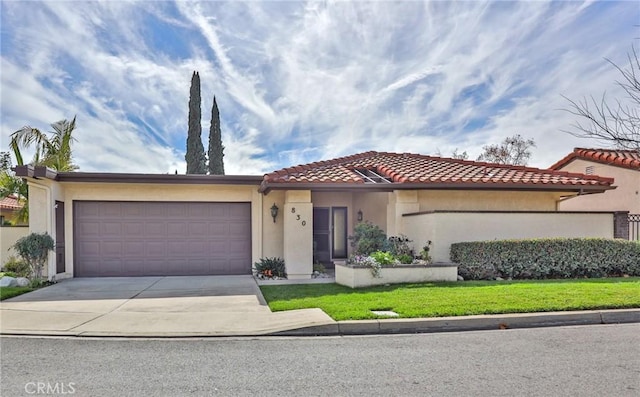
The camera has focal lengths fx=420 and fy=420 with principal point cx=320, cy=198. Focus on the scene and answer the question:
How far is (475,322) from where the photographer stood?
21.6ft

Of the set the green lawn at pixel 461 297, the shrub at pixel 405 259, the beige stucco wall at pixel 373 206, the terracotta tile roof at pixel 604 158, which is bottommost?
the green lawn at pixel 461 297

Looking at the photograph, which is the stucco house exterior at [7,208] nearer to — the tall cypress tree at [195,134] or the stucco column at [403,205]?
the tall cypress tree at [195,134]

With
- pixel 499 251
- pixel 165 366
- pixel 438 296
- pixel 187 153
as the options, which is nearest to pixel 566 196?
pixel 499 251

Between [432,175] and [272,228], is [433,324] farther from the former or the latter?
[272,228]

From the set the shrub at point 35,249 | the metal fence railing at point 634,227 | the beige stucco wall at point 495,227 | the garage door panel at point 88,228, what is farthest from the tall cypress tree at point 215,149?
the metal fence railing at point 634,227

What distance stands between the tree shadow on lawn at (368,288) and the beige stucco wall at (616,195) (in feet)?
24.1

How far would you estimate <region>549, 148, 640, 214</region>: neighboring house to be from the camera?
15953 mm

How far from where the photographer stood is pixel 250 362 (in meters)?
4.98

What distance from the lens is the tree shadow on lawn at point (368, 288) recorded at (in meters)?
9.14

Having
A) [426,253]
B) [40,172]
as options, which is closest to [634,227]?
[426,253]

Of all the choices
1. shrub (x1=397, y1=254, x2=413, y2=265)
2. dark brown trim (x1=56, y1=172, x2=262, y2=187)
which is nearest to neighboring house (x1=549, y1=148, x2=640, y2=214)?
shrub (x1=397, y1=254, x2=413, y2=265)

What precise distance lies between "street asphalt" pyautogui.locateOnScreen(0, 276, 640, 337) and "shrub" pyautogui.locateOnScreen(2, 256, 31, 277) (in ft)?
7.33

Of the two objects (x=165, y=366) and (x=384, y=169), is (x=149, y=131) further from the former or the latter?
(x=165, y=366)

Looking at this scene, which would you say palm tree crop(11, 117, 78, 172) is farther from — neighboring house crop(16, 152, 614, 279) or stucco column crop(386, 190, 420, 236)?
stucco column crop(386, 190, 420, 236)
